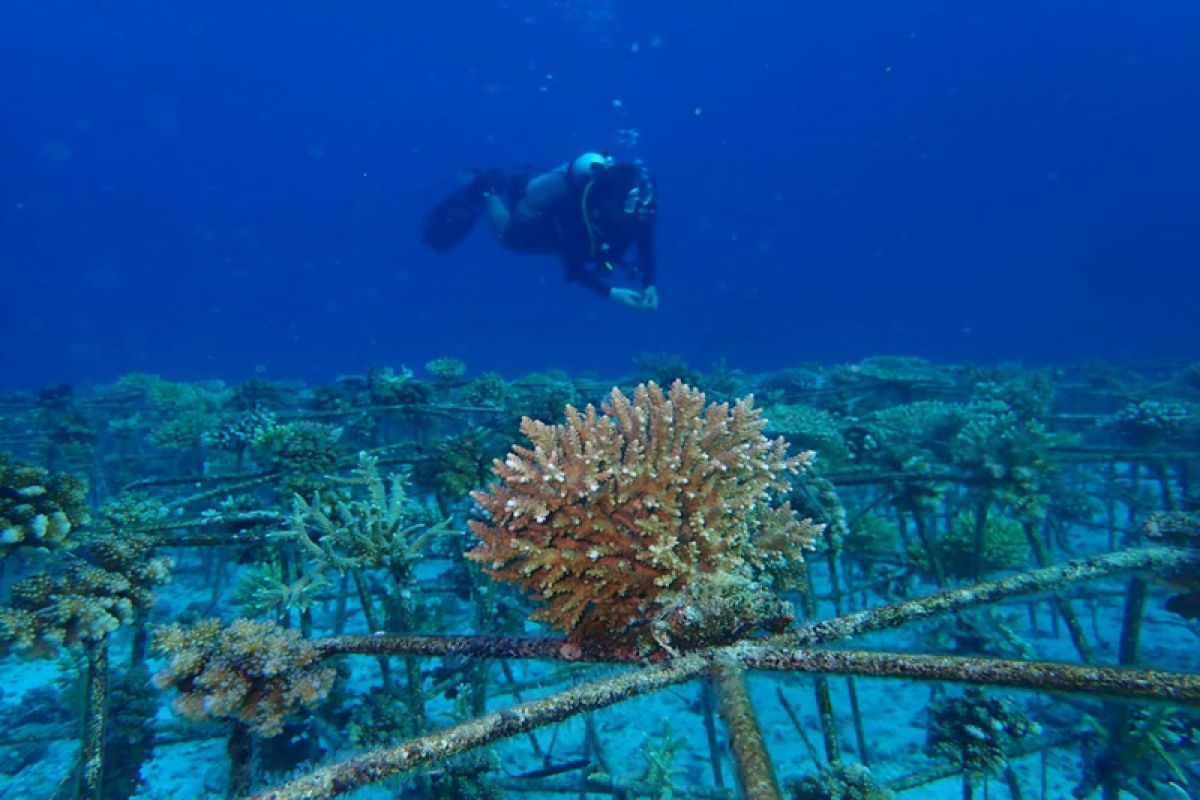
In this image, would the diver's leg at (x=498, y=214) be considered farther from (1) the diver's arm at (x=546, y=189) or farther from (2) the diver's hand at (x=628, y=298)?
(2) the diver's hand at (x=628, y=298)

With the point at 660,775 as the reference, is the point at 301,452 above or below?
above

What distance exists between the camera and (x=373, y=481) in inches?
144

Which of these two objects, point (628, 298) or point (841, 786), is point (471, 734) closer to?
point (841, 786)

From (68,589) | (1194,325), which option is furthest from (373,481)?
(1194,325)

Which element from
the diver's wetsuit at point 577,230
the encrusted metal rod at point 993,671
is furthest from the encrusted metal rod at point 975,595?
the diver's wetsuit at point 577,230

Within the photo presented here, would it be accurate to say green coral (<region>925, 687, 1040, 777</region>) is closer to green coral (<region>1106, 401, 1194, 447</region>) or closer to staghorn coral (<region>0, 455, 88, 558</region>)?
staghorn coral (<region>0, 455, 88, 558</region>)

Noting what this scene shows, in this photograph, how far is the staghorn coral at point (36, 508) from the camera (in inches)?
113

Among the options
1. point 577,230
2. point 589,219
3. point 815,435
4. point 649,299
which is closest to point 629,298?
point 649,299

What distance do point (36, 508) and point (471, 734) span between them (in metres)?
2.74

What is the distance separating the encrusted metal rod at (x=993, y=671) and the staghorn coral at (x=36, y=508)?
3.40 metres

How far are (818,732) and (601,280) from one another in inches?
435

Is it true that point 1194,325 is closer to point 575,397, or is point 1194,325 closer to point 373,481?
point 575,397

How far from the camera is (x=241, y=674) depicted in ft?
8.34

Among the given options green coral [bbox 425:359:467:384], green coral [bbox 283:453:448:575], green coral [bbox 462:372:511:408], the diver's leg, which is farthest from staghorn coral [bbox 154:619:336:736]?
the diver's leg
